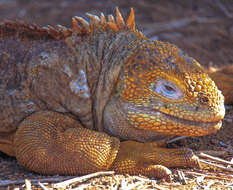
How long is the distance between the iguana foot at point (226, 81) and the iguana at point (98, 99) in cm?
178

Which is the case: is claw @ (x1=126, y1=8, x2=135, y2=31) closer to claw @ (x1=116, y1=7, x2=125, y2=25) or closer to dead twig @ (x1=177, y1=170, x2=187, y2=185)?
claw @ (x1=116, y1=7, x2=125, y2=25)

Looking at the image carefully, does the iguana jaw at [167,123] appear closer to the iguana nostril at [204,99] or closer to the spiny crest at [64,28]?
the iguana nostril at [204,99]

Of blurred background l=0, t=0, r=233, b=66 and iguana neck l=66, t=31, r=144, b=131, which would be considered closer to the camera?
iguana neck l=66, t=31, r=144, b=131

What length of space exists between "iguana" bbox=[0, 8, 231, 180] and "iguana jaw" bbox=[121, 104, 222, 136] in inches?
0.4

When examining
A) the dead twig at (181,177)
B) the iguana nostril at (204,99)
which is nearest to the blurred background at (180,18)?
the iguana nostril at (204,99)

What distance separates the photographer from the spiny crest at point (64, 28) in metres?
4.18

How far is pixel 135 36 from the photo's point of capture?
430 cm

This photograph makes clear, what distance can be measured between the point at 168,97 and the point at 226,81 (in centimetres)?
235

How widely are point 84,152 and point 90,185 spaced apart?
1.28 feet

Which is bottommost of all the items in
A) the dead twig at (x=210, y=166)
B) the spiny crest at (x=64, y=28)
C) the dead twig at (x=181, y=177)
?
the dead twig at (x=181, y=177)

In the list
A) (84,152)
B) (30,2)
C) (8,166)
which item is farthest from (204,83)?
(30,2)

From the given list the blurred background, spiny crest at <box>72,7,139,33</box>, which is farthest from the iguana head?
the blurred background

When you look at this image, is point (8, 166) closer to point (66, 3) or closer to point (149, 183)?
point (149, 183)

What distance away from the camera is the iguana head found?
3.66m
